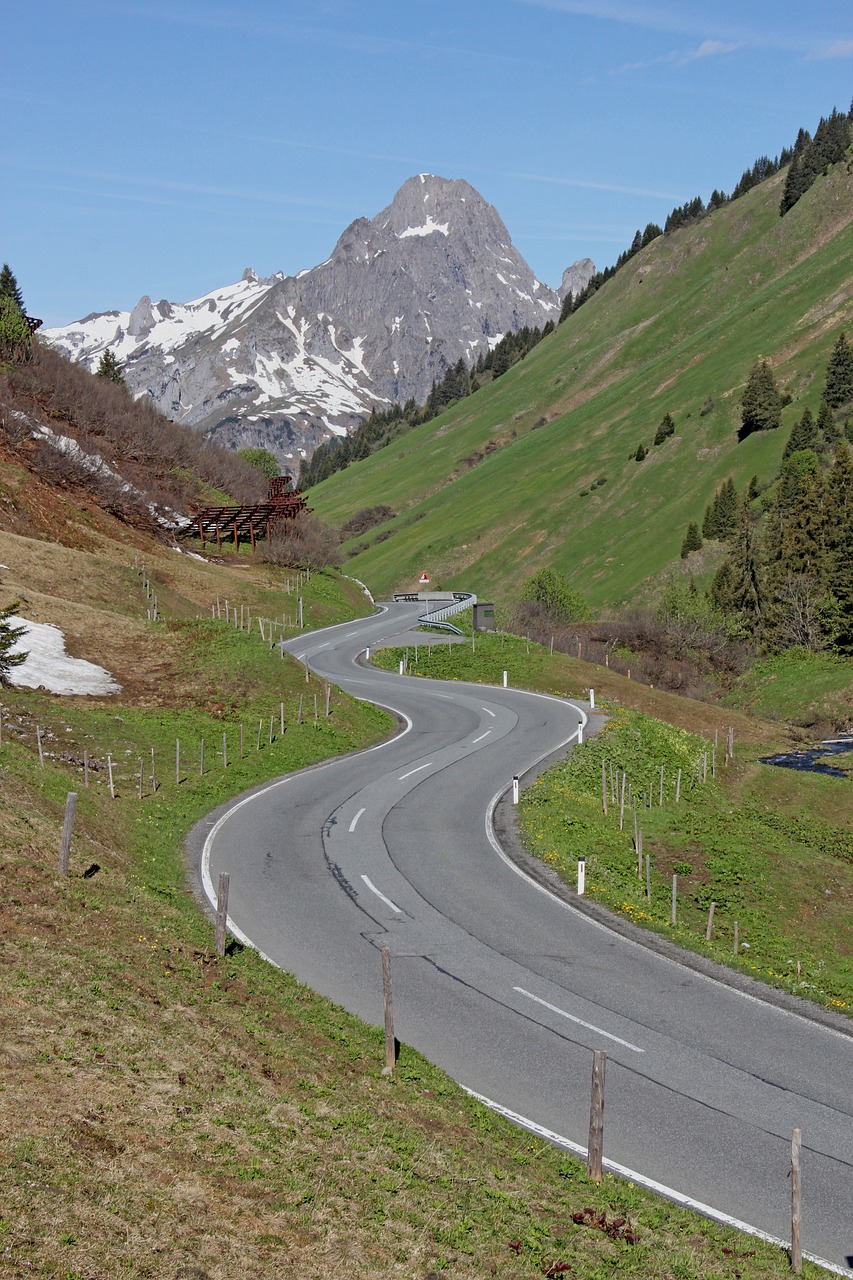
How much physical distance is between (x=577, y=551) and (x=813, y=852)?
9757 centimetres

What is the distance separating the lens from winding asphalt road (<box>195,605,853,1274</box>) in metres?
14.2

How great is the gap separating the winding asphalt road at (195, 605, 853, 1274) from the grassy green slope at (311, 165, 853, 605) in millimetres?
88294

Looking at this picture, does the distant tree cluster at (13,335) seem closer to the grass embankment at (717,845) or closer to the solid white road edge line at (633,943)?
the grass embankment at (717,845)

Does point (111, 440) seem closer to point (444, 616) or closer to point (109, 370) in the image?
point (444, 616)

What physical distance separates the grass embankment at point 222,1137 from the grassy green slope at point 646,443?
100 metres

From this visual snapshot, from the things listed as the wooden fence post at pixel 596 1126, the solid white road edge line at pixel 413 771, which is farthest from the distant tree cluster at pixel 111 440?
the wooden fence post at pixel 596 1126

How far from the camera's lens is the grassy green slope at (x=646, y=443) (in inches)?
5103

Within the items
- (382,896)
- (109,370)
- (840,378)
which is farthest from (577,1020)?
(840,378)

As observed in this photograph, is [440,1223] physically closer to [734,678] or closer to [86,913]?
[86,913]

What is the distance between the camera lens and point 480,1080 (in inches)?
624

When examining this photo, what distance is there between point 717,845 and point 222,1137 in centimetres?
2415

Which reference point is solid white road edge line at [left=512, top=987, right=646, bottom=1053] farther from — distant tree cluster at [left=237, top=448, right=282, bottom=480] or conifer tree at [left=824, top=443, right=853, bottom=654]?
distant tree cluster at [left=237, top=448, right=282, bottom=480]

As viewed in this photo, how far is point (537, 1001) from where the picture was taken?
61.8 feet

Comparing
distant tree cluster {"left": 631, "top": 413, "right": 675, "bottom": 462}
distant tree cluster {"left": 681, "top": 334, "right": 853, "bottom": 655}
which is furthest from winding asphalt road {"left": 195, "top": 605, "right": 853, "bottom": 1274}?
distant tree cluster {"left": 631, "top": 413, "right": 675, "bottom": 462}
